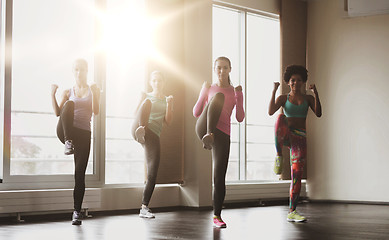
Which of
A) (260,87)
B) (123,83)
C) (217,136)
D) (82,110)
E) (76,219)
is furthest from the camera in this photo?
(260,87)

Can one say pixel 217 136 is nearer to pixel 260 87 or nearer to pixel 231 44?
pixel 231 44

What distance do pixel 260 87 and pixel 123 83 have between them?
8.10ft

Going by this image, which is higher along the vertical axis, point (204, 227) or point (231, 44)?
point (231, 44)

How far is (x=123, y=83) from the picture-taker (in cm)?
693

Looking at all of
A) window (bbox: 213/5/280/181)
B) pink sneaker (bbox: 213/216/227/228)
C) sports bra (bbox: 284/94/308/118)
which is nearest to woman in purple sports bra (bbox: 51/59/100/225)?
pink sneaker (bbox: 213/216/227/228)

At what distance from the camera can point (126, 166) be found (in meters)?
6.88

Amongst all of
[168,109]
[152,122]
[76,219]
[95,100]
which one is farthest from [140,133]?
[76,219]

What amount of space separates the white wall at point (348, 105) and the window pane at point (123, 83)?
2945mm

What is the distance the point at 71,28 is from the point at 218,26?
2327mm

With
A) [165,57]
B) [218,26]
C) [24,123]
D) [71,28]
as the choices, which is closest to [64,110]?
[24,123]

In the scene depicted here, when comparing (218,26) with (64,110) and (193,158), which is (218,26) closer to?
(193,158)

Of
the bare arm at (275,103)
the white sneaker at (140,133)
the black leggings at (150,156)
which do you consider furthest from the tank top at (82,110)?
the bare arm at (275,103)

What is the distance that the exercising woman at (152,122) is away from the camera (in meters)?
5.92

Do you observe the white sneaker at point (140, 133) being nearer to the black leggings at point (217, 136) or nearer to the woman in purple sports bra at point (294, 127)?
the black leggings at point (217, 136)
